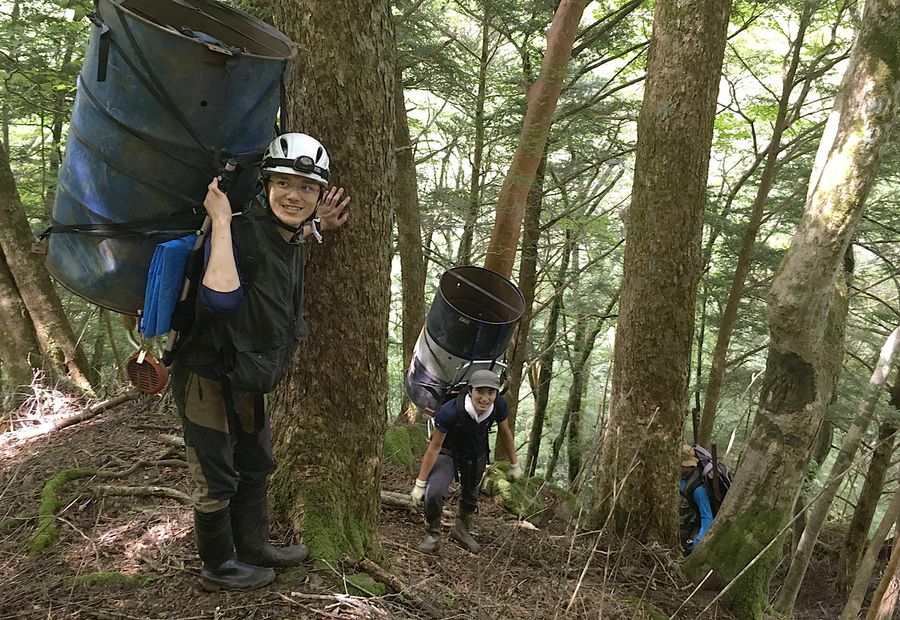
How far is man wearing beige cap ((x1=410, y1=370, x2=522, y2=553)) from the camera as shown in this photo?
478cm

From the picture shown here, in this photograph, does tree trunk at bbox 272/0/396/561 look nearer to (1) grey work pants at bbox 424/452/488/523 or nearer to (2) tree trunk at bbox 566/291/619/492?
(1) grey work pants at bbox 424/452/488/523

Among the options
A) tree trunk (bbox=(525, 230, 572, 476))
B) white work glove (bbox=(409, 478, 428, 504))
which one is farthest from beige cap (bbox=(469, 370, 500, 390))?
tree trunk (bbox=(525, 230, 572, 476))

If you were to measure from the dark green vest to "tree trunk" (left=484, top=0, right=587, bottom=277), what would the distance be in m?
4.51

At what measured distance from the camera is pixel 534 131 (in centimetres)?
655

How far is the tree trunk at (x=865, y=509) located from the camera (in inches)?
340

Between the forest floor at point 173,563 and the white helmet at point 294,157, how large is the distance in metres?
2.00

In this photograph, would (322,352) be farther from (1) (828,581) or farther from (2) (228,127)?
(1) (828,581)

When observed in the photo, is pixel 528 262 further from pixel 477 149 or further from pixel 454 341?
pixel 454 341

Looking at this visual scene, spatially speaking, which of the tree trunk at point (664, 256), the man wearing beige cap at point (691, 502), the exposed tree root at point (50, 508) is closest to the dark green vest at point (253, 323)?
the exposed tree root at point (50, 508)

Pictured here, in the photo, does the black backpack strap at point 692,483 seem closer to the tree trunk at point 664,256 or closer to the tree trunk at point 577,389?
the tree trunk at point 664,256

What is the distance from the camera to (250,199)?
8.79ft

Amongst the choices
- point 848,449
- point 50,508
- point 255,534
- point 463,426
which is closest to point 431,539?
point 463,426

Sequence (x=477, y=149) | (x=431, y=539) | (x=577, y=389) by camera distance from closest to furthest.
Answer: (x=431, y=539) < (x=477, y=149) < (x=577, y=389)

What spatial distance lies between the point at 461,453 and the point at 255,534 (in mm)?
2523
